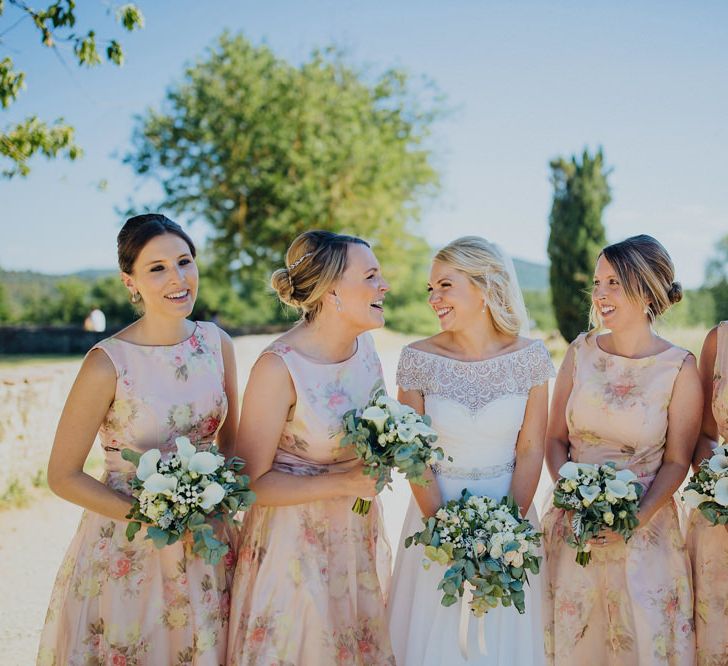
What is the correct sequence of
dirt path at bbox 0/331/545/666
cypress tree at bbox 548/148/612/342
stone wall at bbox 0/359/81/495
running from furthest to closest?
cypress tree at bbox 548/148/612/342 < stone wall at bbox 0/359/81/495 < dirt path at bbox 0/331/545/666

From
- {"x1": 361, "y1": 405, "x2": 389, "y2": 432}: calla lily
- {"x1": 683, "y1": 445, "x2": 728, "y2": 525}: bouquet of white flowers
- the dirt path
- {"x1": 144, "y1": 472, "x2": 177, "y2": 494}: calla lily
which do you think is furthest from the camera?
the dirt path

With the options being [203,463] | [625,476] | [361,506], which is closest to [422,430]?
[361,506]

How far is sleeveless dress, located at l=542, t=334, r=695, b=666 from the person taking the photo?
3613mm

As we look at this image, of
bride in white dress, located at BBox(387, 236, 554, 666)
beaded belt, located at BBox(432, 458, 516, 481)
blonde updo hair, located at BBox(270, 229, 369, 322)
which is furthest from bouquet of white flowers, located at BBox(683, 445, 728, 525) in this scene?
blonde updo hair, located at BBox(270, 229, 369, 322)

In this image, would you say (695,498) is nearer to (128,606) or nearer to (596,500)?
(596,500)

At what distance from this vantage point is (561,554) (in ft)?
12.5

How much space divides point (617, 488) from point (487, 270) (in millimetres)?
1306

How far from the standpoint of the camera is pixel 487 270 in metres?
3.89

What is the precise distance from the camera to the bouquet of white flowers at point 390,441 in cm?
306

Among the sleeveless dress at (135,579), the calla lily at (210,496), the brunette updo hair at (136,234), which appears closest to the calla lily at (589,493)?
the calla lily at (210,496)

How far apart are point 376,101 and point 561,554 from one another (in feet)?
102

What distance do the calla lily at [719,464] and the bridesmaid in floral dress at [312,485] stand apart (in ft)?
5.13

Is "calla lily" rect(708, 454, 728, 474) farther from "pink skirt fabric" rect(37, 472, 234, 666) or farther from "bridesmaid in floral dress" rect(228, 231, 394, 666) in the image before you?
"pink skirt fabric" rect(37, 472, 234, 666)

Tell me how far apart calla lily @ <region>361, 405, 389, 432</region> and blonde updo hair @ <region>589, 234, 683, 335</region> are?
1567 millimetres
